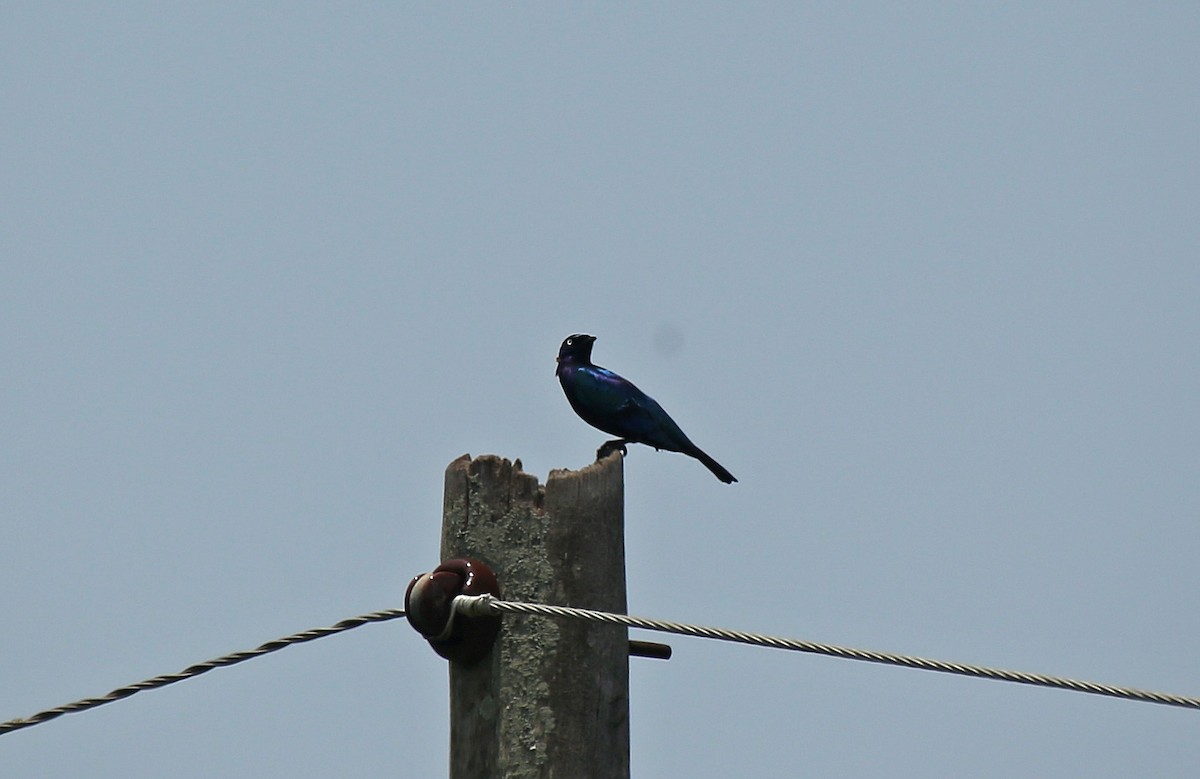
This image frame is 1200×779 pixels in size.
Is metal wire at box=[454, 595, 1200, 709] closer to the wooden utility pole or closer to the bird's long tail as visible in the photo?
the wooden utility pole

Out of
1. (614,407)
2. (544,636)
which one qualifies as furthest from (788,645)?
(614,407)

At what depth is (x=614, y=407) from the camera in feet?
22.8

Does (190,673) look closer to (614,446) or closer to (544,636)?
(544,636)

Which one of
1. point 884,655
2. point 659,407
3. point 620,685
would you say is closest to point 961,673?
point 884,655

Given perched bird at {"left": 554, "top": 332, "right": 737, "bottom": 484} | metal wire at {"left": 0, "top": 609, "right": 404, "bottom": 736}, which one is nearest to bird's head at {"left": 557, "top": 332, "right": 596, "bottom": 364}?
perched bird at {"left": 554, "top": 332, "right": 737, "bottom": 484}

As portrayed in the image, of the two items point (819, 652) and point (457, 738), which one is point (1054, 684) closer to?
point (819, 652)

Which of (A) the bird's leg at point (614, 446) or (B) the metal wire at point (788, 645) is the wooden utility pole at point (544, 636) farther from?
(A) the bird's leg at point (614, 446)

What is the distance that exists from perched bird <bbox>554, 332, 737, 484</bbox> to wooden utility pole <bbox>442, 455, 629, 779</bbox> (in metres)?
2.73

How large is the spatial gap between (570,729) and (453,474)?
0.76 m

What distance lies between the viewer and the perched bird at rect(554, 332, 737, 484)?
6965 mm

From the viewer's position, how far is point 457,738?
159 inches

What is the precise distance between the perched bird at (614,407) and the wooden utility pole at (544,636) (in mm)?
2733

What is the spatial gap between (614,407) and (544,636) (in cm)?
305

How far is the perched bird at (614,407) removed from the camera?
6.96 meters
